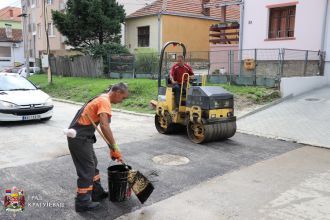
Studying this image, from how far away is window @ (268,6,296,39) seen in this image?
52.9 ft

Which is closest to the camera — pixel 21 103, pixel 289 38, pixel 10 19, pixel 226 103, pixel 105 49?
pixel 226 103

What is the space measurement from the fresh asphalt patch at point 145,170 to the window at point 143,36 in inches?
709

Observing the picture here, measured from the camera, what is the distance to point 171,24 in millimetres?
24609

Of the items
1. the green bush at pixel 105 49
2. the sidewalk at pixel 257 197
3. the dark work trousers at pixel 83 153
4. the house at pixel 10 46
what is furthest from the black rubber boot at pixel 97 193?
the house at pixel 10 46

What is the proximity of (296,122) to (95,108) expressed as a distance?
7235 mm

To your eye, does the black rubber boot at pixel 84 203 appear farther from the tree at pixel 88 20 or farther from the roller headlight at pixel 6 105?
the tree at pixel 88 20

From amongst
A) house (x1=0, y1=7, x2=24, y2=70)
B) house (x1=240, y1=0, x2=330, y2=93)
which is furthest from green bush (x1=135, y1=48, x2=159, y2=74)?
house (x1=0, y1=7, x2=24, y2=70)

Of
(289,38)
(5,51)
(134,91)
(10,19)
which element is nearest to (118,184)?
(134,91)

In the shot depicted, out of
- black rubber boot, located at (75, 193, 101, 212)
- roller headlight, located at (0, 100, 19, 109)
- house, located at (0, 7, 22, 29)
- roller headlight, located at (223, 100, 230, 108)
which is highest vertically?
house, located at (0, 7, 22, 29)

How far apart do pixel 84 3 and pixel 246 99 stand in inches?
533

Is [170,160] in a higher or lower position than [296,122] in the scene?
lower

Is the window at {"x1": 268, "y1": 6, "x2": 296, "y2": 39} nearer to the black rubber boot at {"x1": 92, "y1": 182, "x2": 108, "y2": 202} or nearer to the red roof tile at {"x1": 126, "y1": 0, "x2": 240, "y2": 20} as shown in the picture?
the red roof tile at {"x1": 126, "y1": 0, "x2": 240, "y2": 20}

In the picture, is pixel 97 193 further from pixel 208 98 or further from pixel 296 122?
pixel 296 122

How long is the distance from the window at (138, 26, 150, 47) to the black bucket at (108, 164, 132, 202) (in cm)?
2180
